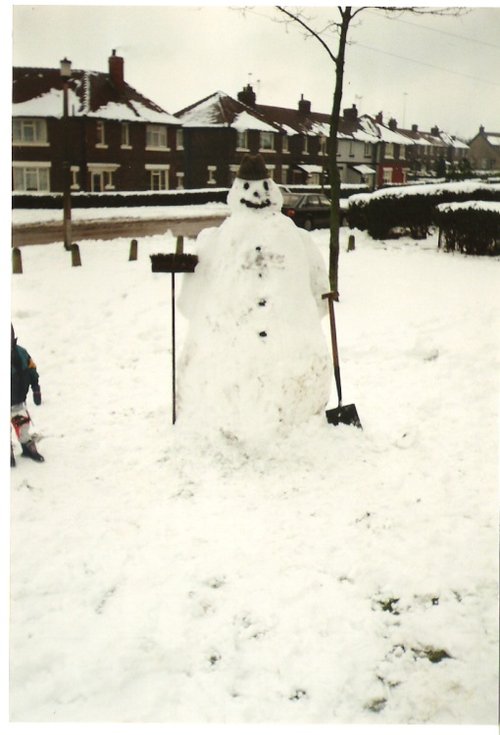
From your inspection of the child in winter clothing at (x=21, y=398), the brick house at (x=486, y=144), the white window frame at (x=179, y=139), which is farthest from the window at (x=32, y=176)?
the white window frame at (x=179, y=139)

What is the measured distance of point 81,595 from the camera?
3234 mm

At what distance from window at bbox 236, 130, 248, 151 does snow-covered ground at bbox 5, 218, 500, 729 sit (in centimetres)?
1250

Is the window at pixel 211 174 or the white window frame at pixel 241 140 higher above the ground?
the white window frame at pixel 241 140

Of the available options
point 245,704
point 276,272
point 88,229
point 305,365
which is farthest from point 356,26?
point 88,229

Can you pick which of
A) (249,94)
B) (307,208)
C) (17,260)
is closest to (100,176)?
(307,208)

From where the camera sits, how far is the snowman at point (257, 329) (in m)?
4.23

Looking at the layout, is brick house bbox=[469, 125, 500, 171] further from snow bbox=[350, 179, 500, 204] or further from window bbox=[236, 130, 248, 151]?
window bbox=[236, 130, 248, 151]

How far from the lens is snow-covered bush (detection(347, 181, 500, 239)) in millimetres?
9805

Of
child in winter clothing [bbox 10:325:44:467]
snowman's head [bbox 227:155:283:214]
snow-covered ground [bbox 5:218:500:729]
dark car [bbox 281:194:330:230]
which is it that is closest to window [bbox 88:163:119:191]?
dark car [bbox 281:194:330:230]

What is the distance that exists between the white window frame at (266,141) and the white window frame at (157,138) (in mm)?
4691

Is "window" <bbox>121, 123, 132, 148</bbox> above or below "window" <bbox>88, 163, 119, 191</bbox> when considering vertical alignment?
above

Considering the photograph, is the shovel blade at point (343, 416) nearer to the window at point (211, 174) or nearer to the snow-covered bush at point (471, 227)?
the snow-covered bush at point (471, 227)

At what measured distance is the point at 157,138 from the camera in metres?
21.3

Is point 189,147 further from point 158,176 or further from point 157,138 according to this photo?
point 158,176
